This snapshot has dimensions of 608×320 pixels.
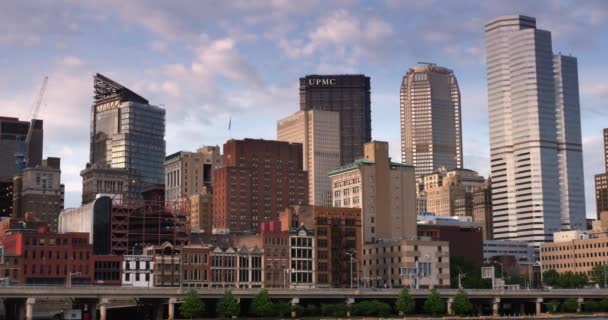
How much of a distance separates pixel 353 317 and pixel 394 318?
28.1 ft

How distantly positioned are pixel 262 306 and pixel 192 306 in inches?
561

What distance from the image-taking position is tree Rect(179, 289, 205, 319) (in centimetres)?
18575

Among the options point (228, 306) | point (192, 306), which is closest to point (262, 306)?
point (228, 306)

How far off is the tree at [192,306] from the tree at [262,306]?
10652 mm

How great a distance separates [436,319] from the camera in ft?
653

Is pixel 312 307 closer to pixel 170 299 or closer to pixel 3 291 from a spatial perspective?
pixel 170 299

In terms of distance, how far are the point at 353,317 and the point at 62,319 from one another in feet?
189

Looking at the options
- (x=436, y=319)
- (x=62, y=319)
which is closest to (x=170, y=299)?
(x=62, y=319)

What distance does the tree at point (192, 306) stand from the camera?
609 feet

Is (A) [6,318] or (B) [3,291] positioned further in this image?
(A) [6,318]

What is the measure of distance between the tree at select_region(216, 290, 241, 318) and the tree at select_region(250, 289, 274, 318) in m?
3.68

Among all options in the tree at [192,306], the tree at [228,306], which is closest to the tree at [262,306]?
the tree at [228,306]

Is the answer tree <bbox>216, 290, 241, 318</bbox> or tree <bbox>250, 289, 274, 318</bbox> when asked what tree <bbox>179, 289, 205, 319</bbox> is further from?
tree <bbox>250, 289, 274, 318</bbox>

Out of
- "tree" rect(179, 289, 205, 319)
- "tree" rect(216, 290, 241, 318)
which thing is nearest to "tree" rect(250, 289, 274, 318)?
"tree" rect(216, 290, 241, 318)
